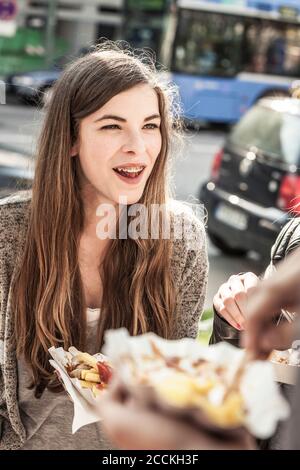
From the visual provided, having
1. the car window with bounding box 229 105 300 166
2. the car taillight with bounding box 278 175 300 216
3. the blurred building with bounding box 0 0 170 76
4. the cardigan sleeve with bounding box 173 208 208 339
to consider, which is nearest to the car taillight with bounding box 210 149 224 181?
the car window with bounding box 229 105 300 166

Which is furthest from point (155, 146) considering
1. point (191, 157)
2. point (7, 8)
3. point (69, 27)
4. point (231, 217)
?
point (69, 27)

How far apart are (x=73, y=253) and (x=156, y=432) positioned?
1305 millimetres

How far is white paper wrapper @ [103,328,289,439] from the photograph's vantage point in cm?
87

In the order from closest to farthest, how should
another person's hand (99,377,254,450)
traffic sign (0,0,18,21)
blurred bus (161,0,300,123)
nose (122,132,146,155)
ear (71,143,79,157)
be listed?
another person's hand (99,377,254,450) → nose (122,132,146,155) → ear (71,143,79,157) → traffic sign (0,0,18,21) → blurred bus (161,0,300,123)

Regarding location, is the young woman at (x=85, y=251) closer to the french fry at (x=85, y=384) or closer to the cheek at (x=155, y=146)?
the cheek at (x=155, y=146)

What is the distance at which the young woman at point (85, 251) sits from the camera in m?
2.00

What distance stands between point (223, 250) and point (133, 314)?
630cm

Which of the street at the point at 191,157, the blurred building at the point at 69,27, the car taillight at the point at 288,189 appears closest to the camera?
the street at the point at 191,157

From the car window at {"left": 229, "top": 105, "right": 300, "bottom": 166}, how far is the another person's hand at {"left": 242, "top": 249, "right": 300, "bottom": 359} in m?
5.93

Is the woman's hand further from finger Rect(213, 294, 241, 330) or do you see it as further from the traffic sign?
the traffic sign

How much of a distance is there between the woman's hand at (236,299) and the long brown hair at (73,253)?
0.24 m

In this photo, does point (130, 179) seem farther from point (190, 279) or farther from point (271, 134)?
point (271, 134)

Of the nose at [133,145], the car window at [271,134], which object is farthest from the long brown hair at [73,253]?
the car window at [271,134]
